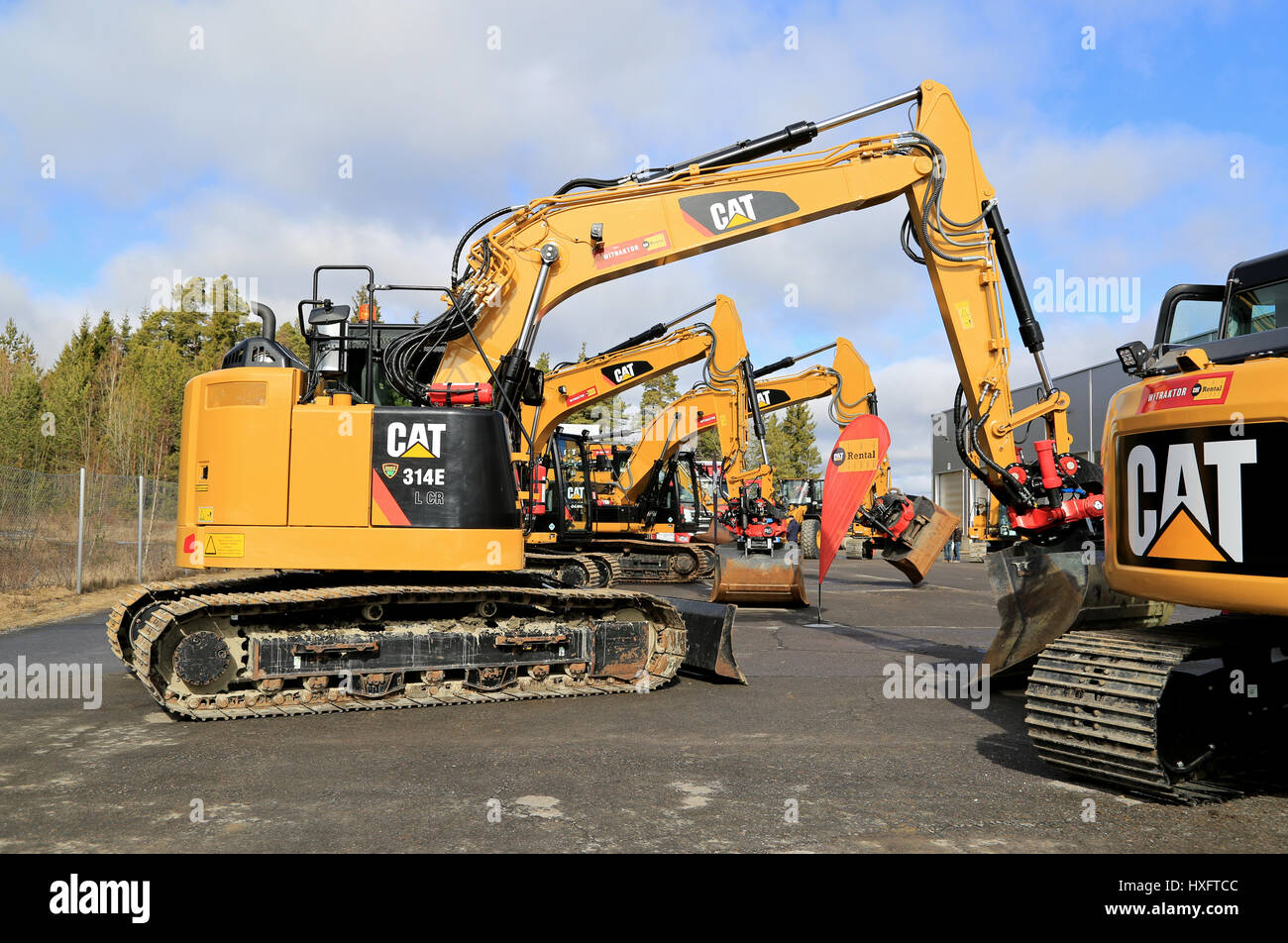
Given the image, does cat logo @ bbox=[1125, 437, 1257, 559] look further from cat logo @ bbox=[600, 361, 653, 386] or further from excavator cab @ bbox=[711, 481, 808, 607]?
cat logo @ bbox=[600, 361, 653, 386]

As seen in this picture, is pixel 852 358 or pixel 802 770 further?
pixel 852 358

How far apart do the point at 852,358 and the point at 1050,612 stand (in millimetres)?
14685

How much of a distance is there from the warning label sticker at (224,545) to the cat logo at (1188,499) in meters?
5.95

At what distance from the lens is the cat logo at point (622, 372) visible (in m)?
18.0

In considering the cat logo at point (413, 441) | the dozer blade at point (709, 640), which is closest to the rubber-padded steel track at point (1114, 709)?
the dozer blade at point (709, 640)

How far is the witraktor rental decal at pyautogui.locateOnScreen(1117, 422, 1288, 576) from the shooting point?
162 inches

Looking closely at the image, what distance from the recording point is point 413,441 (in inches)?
281

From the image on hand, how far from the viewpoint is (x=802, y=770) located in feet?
17.2

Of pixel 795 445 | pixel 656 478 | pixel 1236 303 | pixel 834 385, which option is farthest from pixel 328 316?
pixel 795 445

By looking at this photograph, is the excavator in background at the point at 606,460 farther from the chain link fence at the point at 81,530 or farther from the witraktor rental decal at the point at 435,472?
the witraktor rental decal at the point at 435,472

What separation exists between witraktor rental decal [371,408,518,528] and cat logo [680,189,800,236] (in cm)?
410
